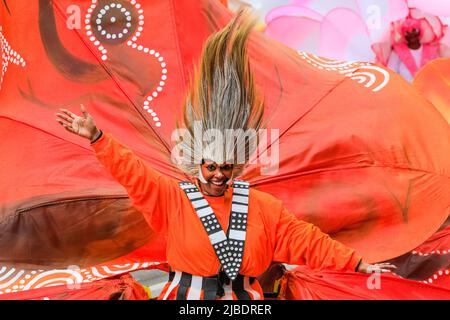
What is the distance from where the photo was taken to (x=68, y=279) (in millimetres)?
2605

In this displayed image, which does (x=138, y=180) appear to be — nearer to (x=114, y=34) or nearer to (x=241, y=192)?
(x=241, y=192)

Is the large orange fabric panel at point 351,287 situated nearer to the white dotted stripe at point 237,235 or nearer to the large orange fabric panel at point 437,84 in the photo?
the white dotted stripe at point 237,235

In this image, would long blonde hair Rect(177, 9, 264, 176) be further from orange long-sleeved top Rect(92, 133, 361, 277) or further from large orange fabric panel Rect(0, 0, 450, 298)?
large orange fabric panel Rect(0, 0, 450, 298)

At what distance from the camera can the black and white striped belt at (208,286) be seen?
2.39 meters

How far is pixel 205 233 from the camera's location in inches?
94.5

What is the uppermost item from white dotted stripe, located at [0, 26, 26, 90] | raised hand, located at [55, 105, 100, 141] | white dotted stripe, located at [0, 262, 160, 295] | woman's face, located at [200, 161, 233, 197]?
white dotted stripe, located at [0, 26, 26, 90]

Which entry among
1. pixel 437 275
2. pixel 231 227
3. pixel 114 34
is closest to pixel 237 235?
pixel 231 227

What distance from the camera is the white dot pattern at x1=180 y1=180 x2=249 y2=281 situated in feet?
7.79

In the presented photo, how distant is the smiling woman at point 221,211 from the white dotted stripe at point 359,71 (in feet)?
2.30

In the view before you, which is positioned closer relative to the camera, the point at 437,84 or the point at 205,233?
the point at 205,233

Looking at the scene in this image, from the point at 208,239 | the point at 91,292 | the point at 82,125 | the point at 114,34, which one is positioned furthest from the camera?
the point at 114,34

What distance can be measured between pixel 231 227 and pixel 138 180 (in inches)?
11.9

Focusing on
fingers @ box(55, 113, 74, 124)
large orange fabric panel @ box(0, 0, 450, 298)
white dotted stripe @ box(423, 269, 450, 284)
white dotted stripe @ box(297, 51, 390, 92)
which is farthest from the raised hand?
white dotted stripe @ box(423, 269, 450, 284)

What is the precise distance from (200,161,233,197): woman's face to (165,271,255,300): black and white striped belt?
24 centimetres
